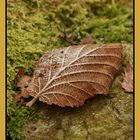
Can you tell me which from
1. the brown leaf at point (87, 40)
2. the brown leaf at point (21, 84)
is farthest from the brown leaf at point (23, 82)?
the brown leaf at point (87, 40)

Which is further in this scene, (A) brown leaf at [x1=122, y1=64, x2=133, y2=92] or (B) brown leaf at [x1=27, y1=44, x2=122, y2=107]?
(A) brown leaf at [x1=122, y1=64, x2=133, y2=92]

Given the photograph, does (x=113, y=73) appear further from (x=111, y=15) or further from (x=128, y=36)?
(x=111, y=15)

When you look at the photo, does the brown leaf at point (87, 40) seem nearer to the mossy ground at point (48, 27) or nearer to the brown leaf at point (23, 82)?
the mossy ground at point (48, 27)

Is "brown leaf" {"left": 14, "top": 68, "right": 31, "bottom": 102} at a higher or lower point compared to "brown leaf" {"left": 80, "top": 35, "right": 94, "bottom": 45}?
lower

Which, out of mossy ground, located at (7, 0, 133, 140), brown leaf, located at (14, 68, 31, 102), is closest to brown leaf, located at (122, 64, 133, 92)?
mossy ground, located at (7, 0, 133, 140)

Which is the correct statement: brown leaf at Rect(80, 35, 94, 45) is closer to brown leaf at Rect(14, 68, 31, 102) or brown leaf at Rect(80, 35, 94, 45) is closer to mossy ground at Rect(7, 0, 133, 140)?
mossy ground at Rect(7, 0, 133, 140)

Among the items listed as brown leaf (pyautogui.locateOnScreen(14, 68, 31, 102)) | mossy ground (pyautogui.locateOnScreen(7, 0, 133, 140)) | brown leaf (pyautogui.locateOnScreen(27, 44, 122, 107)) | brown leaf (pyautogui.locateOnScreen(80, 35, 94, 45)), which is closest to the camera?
brown leaf (pyautogui.locateOnScreen(27, 44, 122, 107))
